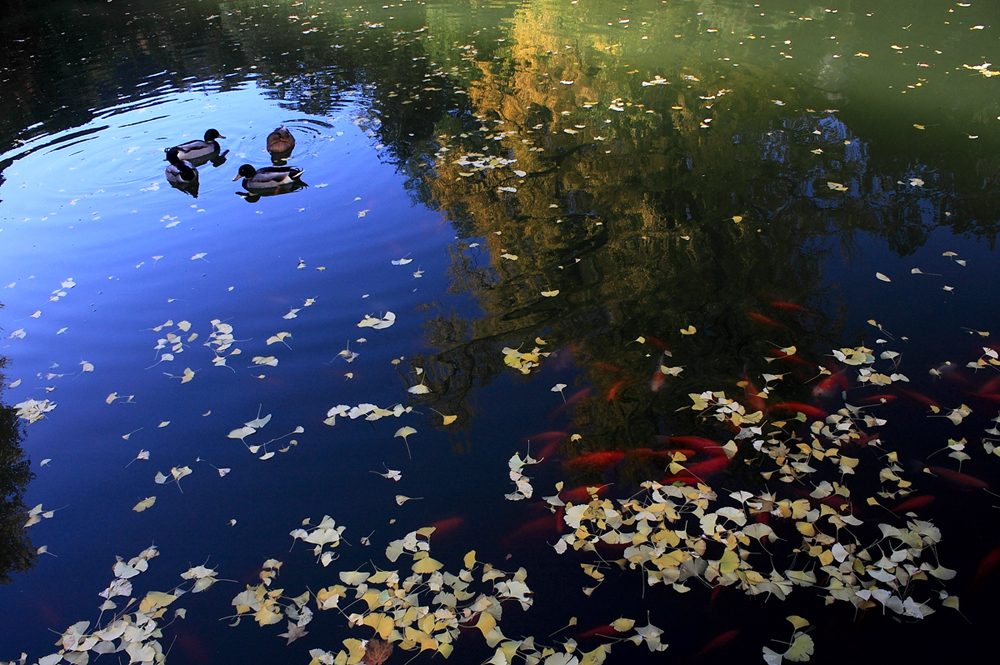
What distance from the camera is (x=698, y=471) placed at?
4273 millimetres

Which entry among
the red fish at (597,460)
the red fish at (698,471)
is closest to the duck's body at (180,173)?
the red fish at (597,460)

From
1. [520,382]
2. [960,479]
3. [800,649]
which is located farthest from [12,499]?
[960,479]

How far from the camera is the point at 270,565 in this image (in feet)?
13.0

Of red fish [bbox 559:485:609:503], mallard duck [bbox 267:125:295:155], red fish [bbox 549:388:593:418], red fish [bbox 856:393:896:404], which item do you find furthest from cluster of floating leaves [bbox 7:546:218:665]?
mallard duck [bbox 267:125:295:155]

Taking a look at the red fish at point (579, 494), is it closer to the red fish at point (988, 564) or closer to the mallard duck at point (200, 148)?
the red fish at point (988, 564)

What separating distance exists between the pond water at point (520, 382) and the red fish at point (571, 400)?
1 centimetres

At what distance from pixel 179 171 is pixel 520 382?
6.65 m

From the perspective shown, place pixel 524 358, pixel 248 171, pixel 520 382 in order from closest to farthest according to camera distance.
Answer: pixel 520 382, pixel 524 358, pixel 248 171

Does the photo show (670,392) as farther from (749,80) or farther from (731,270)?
(749,80)

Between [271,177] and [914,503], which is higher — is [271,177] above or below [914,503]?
above

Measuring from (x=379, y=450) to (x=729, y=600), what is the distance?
2539 mm

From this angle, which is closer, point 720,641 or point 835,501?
point 720,641

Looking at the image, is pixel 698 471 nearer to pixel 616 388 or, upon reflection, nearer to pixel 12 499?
pixel 616 388

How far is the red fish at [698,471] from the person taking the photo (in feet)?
13.9
